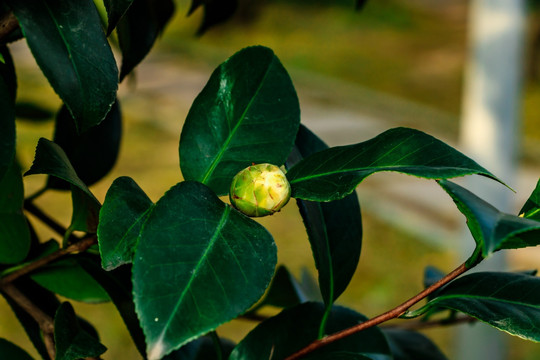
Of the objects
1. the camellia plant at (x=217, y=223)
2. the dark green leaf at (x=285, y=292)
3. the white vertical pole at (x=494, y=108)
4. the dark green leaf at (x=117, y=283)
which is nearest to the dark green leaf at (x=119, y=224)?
the camellia plant at (x=217, y=223)

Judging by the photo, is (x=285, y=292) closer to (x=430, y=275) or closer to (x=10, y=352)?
(x=430, y=275)

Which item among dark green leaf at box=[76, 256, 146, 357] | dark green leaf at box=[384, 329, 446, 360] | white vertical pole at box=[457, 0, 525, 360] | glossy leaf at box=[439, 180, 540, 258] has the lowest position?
white vertical pole at box=[457, 0, 525, 360]

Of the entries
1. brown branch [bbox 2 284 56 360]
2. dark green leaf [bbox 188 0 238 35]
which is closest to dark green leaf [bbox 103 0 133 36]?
brown branch [bbox 2 284 56 360]

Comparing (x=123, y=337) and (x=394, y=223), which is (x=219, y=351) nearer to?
(x=123, y=337)

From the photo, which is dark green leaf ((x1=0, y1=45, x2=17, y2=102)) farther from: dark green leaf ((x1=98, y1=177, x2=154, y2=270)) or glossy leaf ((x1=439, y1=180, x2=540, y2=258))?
glossy leaf ((x1=439, y1=180, x2=540, y2=258))

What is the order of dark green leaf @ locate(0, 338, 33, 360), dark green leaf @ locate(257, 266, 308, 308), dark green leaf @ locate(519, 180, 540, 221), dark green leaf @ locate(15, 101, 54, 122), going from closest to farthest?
dark green leaf @ locate(519, 180, 540, 221)
dark green leaf @ locate(0, 338, 33, 360)
dark green leaf @ locate(257, 266, 308, 308)
dark green leaf @ locate(15, 101, 54, 122)

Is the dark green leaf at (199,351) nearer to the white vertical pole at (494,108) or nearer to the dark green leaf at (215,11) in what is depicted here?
the dark green leaf at (215,11)

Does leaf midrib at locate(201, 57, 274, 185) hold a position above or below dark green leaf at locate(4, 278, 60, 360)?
above

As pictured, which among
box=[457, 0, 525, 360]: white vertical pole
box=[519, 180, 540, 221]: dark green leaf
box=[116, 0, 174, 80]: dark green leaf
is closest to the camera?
box=[519, 180, 540, 221]: dark green leaf
